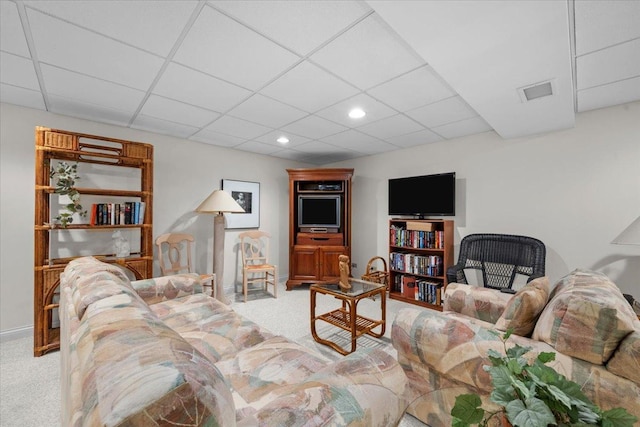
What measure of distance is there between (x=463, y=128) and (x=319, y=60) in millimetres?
2292

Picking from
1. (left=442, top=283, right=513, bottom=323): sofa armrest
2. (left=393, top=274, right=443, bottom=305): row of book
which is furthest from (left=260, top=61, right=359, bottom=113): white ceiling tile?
(left=393, top=274, right=443, bottom=305): row of book

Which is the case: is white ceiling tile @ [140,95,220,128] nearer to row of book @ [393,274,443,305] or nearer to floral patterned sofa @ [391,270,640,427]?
floral patterned sofa @ [391,270,640,427]

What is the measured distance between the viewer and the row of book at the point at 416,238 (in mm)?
3654

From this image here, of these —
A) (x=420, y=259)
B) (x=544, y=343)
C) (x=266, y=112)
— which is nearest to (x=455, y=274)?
(x=420, y=259)

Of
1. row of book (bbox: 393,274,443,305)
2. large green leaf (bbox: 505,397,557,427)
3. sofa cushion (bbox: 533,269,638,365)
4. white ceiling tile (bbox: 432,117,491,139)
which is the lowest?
row of book (bbox: 393,274,443,305)

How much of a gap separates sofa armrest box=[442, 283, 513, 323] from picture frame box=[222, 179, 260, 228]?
10.6 feet

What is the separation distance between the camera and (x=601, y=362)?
120cm

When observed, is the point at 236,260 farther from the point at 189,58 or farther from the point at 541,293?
the point at 541,293

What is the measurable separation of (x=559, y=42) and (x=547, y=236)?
2310 millimetres

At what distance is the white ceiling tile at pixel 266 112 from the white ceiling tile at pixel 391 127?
34.9 inches

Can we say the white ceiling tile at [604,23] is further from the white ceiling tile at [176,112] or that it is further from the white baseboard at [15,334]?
the white baseboard at [15,334]

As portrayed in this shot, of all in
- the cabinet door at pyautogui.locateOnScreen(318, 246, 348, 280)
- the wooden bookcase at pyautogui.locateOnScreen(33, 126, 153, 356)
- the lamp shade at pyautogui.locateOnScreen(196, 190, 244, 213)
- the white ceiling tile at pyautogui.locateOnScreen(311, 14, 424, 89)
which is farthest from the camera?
the cabinet door at pyautogui.locateOnScreen(318, 246, 348, 280)

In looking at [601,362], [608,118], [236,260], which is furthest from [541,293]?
[236,260]

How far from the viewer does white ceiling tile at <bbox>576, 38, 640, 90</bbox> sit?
1.77m
